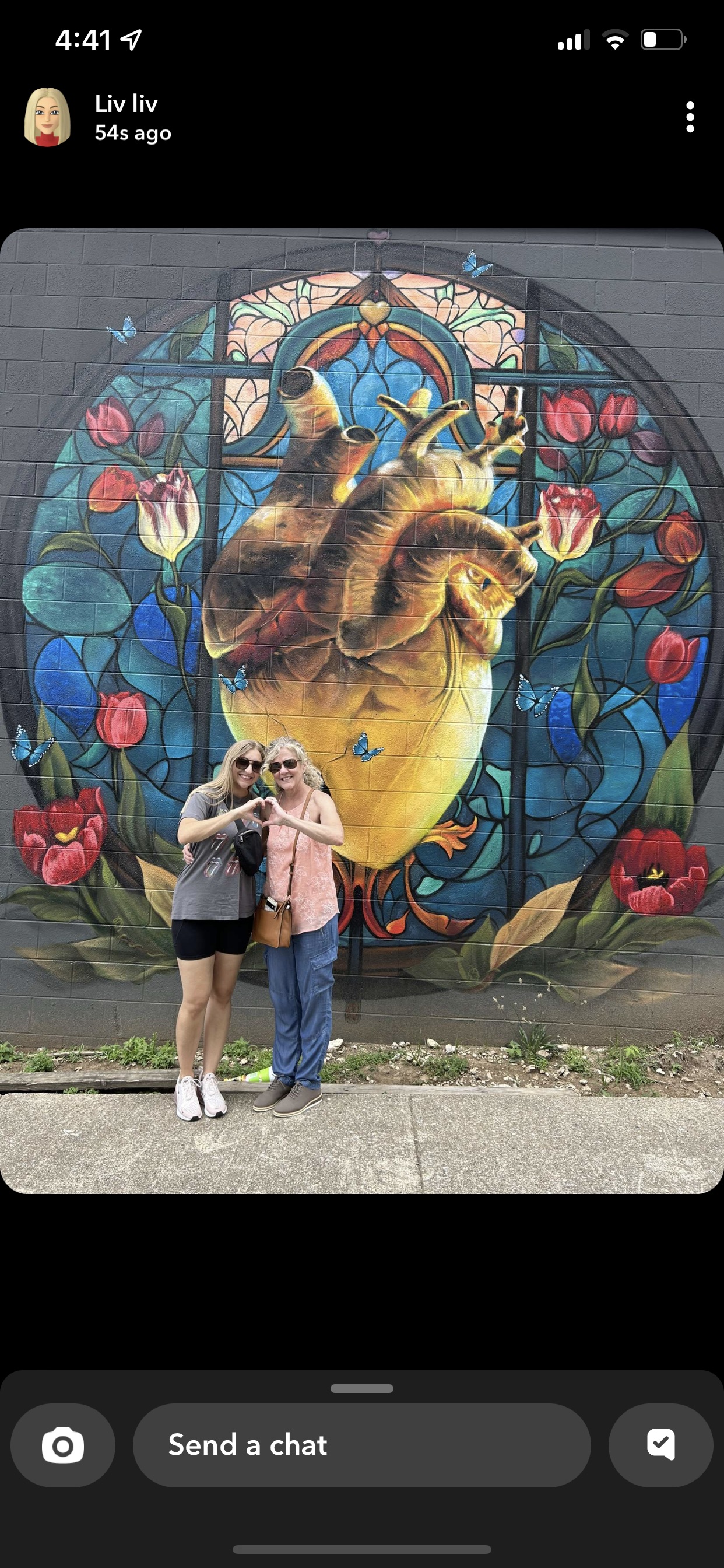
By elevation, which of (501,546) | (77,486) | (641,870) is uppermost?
(77,486)

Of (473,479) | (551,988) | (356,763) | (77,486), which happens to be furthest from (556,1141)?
Answer: (77,486)

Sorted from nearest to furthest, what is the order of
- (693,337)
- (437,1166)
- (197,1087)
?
(437,1166), (197,1087), (693,337)

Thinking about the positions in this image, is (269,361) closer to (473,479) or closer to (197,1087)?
(473,479)

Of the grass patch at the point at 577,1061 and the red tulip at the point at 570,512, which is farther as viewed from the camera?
the red tulip at the point at 570,512

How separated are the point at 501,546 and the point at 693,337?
4.73 ft

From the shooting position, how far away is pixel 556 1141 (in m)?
3.11

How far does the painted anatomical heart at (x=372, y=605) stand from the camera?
4.40 meters

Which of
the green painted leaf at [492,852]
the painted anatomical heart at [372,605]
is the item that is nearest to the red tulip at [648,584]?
the painted anatomical heart at [372,605]

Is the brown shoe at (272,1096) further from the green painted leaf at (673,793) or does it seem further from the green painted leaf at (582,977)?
the green painted leaf at (673,793)

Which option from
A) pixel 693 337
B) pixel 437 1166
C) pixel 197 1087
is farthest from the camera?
pixel 693 337

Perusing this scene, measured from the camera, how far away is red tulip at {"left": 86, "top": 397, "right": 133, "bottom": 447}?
4.44m

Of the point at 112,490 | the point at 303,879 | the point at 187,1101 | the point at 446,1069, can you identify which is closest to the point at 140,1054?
the point at 187,1101
